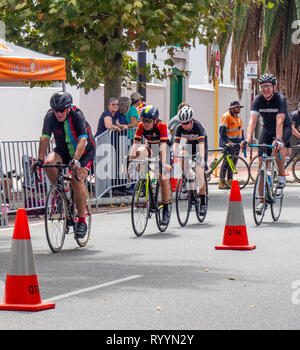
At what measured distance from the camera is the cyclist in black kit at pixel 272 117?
42.9ft

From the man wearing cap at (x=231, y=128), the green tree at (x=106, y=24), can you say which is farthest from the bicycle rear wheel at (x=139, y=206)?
the man wearing cap at (x=231, y=128)

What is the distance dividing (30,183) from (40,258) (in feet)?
14.6

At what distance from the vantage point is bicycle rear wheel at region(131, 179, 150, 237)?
11656 millimetres

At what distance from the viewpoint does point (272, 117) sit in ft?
43.7

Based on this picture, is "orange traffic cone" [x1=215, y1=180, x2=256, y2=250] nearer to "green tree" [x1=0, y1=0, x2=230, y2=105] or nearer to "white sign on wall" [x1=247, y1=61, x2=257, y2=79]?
"green tree" [x1=0, y1=0, x2=230, y2=105]

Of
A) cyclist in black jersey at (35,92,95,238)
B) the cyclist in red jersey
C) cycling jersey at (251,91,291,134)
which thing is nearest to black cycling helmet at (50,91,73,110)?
cyclist in black jersey at (35,92,95,238)

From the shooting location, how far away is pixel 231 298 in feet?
25.1

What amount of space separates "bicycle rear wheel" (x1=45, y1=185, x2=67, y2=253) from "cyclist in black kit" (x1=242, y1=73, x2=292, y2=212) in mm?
3470

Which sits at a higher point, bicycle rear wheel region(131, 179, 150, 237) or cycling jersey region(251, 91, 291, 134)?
cycling jersey region(251, 91, 291, 134)

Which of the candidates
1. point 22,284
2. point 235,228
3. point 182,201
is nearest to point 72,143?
point 235,228

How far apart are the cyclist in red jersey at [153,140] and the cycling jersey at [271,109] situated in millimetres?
1889

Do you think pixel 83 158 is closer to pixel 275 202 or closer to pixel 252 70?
pixel 275 202
